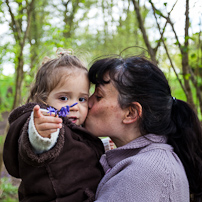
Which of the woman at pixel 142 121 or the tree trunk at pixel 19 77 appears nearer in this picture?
the woman at pixel 142 121

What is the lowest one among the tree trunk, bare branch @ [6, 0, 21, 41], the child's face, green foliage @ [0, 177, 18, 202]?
green foliage @ [0, 177, 18, 202]

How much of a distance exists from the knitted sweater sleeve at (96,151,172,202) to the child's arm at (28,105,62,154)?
1.57ft

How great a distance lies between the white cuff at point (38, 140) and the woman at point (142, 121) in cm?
50

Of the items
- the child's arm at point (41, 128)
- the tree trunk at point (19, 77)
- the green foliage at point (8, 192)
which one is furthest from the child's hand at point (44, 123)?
the green foliage at point (8, 192)

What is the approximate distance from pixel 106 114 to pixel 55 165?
0.58m

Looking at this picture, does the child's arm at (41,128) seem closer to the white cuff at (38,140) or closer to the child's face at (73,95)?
the white cuff at (38,140)

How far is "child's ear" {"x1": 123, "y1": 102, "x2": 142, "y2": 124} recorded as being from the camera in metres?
1.82

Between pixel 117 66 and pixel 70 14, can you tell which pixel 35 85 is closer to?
pixel 117 66

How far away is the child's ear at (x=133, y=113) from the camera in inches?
71.7

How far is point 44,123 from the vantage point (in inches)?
48.3

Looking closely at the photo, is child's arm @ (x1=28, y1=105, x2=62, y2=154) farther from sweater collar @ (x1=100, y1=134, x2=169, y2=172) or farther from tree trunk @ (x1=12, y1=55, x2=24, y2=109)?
tree trunk @ (x1=12, y1=55, x2=24, y2=109)

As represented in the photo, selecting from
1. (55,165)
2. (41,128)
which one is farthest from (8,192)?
(41,128)

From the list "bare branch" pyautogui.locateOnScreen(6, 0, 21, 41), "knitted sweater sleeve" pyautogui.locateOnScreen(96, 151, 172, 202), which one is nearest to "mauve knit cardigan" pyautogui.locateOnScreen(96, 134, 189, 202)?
"knitted sweater sleeve" pyautogui.locateOnScreen(96, 151, 172, 202)

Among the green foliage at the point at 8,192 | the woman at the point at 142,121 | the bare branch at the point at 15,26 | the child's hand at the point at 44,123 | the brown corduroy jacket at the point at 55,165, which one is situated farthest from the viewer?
the green foliage at the point at 8,192
